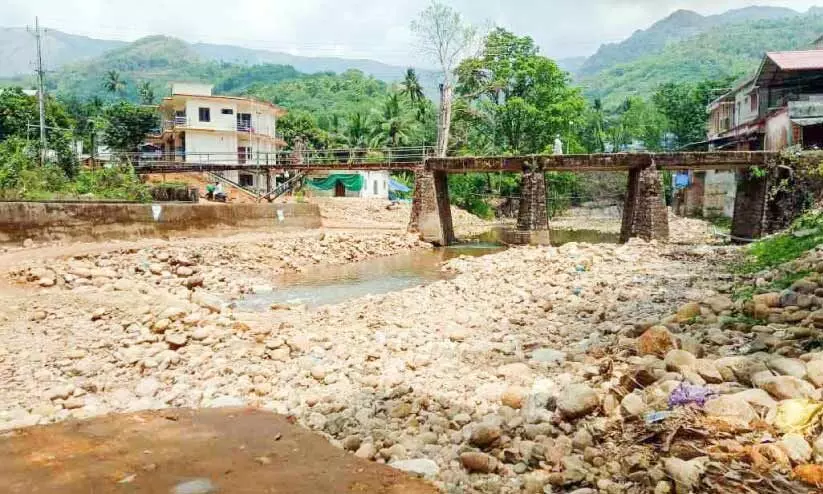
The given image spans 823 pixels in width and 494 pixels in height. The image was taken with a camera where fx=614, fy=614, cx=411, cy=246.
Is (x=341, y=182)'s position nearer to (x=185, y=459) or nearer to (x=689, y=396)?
(x=185, y=459)

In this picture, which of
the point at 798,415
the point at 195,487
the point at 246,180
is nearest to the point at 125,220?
the point at 195,487

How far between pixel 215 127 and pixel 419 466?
139ft

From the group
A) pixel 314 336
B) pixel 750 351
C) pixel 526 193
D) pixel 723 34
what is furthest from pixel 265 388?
pixel 723 34

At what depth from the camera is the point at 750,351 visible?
5383 millimetres

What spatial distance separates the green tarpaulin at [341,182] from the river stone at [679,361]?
42.0 meters

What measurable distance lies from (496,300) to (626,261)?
5671mm

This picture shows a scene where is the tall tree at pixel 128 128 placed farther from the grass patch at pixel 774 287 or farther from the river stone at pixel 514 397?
the river stone at pixel 514 397

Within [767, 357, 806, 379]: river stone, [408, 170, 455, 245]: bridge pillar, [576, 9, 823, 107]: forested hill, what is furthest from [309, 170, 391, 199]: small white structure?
[576, 9, 823, 107]: forested hill

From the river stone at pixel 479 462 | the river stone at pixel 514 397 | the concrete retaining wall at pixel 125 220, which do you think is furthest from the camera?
the concrete retaining wall at pixel 125 220

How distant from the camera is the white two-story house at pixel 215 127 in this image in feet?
140

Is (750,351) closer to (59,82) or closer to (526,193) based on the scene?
(526,193)

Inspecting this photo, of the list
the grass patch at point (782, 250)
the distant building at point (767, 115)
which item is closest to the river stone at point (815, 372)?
the grass patch at point (782, 250)

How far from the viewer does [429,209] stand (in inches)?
1107

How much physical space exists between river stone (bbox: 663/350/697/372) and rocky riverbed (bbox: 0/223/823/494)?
0.02 metres
